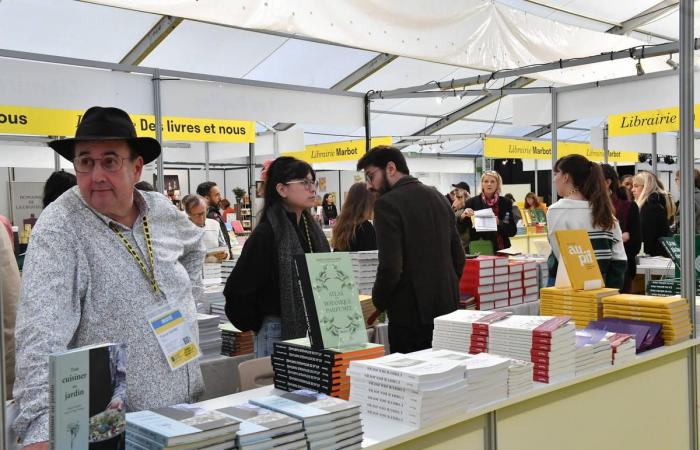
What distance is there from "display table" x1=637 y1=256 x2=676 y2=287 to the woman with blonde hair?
355 mm

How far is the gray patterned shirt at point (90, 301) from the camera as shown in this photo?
1508 millimetres

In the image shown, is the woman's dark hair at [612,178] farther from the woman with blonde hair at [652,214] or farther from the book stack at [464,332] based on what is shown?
the book stack at [464,332]

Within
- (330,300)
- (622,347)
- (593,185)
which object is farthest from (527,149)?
(330,300)

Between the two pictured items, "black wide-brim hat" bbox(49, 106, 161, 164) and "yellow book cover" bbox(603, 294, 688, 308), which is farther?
"yellow book cover" bbox(603, 294, 688, 308)

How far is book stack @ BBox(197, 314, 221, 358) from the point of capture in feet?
11.6

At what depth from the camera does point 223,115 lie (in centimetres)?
420

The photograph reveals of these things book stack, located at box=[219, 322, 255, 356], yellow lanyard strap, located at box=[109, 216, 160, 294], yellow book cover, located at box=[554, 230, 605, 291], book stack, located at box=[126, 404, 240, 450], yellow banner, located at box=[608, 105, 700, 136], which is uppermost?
yellow banner, located at box=[608, 105, 700, 136]

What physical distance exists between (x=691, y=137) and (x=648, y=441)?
1.27m

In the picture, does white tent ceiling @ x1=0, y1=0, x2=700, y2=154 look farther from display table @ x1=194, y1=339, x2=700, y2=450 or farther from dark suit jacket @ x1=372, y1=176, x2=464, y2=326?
display table @ x1=194, y1=339, x2=700, y2=450

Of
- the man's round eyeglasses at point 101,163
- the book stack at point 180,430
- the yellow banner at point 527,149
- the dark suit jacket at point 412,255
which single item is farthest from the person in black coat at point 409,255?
the yellow banner at point 527,149

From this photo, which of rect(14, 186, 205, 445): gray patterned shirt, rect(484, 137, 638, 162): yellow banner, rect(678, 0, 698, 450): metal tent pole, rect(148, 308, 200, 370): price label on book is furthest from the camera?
rect(484, 137, 638, 162): yellow banner

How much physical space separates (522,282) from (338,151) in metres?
8.58

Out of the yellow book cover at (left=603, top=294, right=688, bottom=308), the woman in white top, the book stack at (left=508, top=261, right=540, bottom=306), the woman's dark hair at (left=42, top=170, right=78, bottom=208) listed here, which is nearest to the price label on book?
the yellow book cover at (left=603, top=294, right=688, bottom=308)

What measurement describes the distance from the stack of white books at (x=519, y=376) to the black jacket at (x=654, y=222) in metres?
4.45
